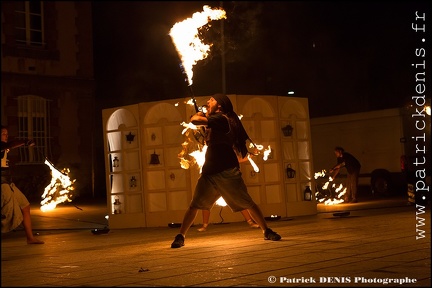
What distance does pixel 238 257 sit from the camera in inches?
324

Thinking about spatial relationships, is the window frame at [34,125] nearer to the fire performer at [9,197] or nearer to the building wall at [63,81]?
the building wall at [63,81]

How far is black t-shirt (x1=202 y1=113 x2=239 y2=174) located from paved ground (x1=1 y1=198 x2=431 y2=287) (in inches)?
41.0

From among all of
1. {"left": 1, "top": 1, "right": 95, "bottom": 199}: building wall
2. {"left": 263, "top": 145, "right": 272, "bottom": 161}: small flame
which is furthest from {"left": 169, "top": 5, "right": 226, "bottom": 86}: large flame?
{"left": 1, "top": 1, "right": 95, "bottom": 199}: building wall

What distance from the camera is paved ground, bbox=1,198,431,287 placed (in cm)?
670

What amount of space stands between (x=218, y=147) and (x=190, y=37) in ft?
9.28

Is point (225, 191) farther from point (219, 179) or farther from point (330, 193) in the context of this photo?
point (330, 193)

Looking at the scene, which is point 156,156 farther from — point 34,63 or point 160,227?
point 34,63

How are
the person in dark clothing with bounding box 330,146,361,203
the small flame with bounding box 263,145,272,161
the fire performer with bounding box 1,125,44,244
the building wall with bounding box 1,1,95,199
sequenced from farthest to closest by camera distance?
the building wall with bounding box 1,1,95,199, the person in dark clothing with bounding box 330,146,361,203, the small flame with bounding box 263,145,272,161, the fire performer with bounding box 1,125,44,244

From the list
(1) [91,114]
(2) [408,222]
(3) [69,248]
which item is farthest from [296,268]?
(1) [91,114]

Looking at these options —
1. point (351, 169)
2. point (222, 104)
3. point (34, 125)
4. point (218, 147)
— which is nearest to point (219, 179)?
point (218, 147)

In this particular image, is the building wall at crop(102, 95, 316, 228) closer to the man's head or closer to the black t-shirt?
the man's head

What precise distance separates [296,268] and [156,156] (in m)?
7.04

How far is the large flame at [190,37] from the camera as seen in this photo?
11.8 metres

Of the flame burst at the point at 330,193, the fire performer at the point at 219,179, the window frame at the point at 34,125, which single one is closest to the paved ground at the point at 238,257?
the fire performer at the point at 219,179
